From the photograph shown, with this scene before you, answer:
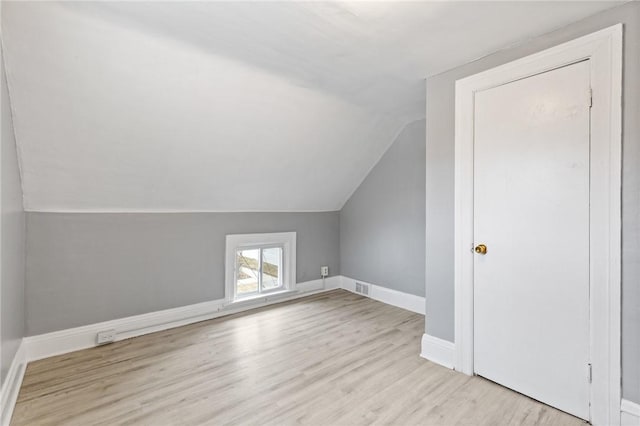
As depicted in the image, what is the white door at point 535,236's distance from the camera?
171cm

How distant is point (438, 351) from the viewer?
229cm

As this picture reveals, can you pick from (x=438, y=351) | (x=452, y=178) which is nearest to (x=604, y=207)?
(x=452, y=178)

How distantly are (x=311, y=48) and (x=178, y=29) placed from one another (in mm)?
766

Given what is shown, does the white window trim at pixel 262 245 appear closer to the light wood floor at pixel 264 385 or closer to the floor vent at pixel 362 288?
the light wood floor at pixel 264 385

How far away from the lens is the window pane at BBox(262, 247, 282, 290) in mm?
3705

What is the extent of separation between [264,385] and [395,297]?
79.9 inches

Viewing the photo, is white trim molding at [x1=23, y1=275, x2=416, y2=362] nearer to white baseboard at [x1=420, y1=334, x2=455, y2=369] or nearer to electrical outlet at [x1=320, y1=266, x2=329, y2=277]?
electrical outlet at [x1=320, y1=266, x2=329, y2=277]

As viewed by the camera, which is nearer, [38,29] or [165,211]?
[38,29]

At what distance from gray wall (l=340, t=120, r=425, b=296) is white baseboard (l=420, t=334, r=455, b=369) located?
103 cm

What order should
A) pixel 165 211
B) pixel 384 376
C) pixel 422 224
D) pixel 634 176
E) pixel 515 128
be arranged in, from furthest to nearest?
pixel 422 224
pixel 165 211
pixel 384 376
pixel 515 128
pixel 634 176

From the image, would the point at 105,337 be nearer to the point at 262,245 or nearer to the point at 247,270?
the point at 247,270

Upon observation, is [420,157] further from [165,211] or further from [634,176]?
[165,211]

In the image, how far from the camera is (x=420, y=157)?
11.1ft

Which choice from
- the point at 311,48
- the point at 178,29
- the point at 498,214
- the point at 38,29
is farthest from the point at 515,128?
the point at 38,29
